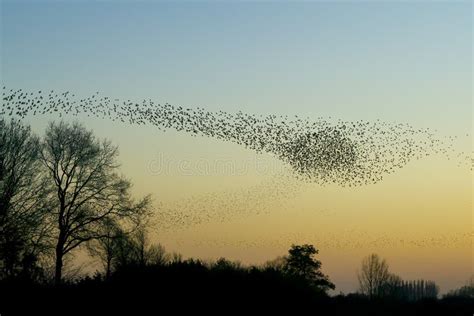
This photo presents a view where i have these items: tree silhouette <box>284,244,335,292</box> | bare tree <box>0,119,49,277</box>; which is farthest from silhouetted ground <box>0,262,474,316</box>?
tree silhouette <box>284,244,335,292</box>

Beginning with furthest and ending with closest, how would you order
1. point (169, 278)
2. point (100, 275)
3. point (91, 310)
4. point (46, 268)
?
point (46, 268)
point (100, 275)
point (169, 278)
point (91, 310)

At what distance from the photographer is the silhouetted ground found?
69.8 ft

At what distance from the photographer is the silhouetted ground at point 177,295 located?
21266mm

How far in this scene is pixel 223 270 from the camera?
955 inches

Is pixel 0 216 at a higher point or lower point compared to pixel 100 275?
higher

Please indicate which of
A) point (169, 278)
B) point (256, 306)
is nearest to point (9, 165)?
point (169, 278)

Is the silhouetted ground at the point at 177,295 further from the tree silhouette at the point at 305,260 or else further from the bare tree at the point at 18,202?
the tree silhouette at the point at 305,260

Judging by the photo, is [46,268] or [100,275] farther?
[46,268]

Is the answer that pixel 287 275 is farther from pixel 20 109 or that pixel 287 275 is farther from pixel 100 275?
pixel 20 109

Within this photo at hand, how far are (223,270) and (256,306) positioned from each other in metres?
2.49

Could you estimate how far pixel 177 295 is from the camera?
70.8ft

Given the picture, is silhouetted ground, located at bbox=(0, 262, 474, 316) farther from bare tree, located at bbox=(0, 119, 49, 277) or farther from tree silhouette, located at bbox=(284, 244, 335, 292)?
tree silhouette, located at bbox=(284, 244, 335, 292)

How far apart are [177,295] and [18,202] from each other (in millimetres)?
20655

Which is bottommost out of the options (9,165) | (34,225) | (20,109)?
(34,225)
